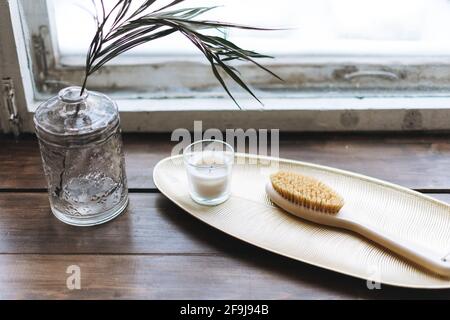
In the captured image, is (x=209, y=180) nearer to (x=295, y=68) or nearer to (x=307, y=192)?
(x=307, y=192)

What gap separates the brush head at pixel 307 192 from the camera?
750 millimetres

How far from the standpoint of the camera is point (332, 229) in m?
0.75

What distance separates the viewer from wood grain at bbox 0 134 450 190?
872 mm

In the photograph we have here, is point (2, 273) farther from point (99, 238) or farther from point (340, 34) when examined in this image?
point (340, 34)

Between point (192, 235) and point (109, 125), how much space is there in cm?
17

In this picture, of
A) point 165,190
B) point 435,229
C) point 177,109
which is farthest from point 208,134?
point 435,229

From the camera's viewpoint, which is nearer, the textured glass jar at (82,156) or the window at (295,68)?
the textured glass jar at (82,156)

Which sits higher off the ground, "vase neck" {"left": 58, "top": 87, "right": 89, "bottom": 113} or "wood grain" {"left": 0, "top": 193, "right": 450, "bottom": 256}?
"vase neck" {"left": 58, "top": 87, "right": 89, "bottom": 113}

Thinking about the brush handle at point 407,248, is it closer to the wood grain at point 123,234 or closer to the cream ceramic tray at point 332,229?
the cream ceramic tray at point 332,229

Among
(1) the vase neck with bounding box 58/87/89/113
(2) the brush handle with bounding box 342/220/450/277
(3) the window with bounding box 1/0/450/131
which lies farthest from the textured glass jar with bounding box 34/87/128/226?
(2) the brush handle with bounding box 342/220/450/277

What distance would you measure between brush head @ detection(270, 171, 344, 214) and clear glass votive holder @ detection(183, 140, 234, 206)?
65 millimetres

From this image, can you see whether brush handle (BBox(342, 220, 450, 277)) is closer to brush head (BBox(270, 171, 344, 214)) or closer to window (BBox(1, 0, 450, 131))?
brush head (BBox(270, 171, 344, 214))

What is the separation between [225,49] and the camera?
2.32 ft

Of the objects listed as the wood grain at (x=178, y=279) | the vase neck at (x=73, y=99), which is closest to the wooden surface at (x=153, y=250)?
the wood grain at (x=178, y=279)
